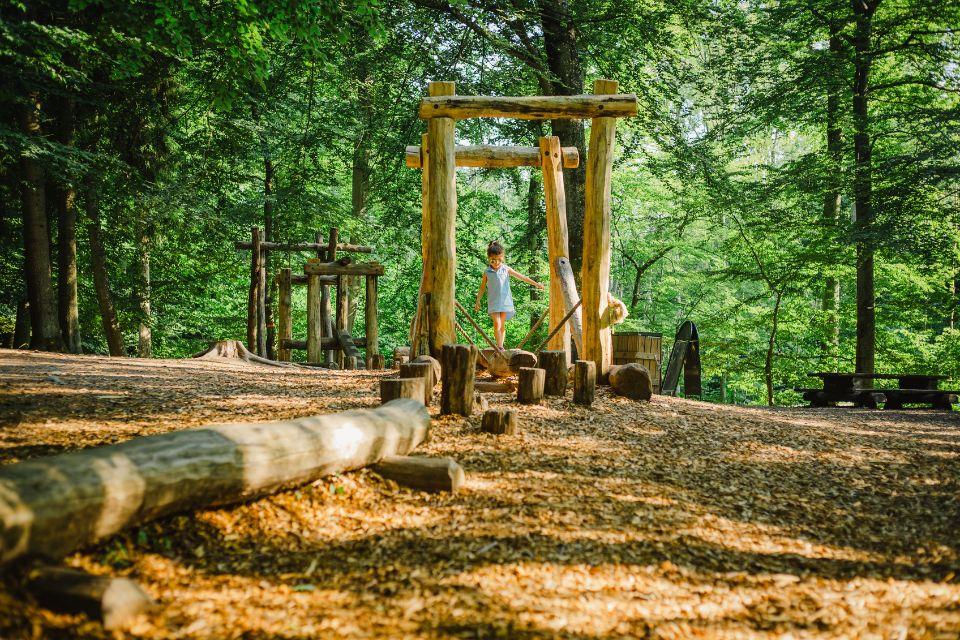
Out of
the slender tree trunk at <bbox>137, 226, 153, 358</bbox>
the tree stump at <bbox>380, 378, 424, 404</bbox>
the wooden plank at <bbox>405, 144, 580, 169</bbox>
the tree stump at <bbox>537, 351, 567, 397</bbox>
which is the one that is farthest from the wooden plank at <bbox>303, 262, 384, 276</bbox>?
the tree stump at <bbox>380, 378, 424, 404</bbox>

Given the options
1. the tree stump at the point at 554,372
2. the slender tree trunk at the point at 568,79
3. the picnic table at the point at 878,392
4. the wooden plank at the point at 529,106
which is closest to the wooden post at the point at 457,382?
the tree stump at the point at 554,372

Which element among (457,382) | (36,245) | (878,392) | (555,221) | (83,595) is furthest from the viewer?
(878,392)

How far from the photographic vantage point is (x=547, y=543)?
2938 mm

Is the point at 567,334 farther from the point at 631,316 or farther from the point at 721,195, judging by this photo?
the point at 631,316

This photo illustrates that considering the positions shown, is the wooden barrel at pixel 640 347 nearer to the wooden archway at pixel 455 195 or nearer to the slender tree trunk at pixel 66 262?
the wooden archway at pixel 455 195

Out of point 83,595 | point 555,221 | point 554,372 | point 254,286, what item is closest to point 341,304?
point 254,286

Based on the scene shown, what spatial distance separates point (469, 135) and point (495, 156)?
251 inches

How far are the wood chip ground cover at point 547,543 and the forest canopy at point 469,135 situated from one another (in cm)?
535

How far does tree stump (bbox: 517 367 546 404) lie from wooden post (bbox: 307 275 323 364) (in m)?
8.14

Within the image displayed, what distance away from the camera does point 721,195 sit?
1259cm

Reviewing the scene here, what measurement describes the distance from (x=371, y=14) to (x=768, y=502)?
6.99 meters

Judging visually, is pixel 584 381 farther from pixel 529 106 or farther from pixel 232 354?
pixel 232 354

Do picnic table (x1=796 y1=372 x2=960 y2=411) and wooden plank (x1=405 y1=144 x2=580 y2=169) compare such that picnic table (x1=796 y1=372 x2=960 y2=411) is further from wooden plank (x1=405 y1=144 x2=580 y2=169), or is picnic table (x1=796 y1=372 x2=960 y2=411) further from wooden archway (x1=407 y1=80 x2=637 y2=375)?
wooden plank (x1=405 y1=144 x2=580 y2=169)

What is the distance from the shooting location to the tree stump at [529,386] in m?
6.05
